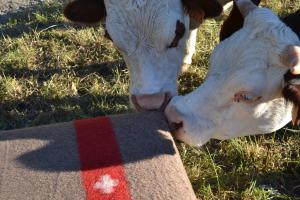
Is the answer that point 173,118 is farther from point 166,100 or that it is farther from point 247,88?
point 247,88

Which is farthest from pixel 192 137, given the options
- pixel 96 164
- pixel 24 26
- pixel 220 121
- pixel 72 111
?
pixel 24 26

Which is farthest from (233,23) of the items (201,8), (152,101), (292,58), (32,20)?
(32,20)

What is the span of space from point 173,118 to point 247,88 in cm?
44

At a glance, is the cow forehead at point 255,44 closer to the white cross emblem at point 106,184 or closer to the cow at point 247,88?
the cow at point 247,88

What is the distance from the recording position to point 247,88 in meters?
2.54

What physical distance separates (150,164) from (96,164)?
0.25m

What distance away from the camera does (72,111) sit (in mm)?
4059

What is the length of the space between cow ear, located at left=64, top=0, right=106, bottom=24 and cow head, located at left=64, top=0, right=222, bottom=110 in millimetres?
312

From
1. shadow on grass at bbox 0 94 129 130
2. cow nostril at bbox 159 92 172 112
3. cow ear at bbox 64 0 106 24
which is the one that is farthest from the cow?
shadow on grass at bbox 0 94 129 130

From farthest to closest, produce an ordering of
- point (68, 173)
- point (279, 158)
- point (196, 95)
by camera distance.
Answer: point (279, 158) < point (196, 95) < point (68, 173)

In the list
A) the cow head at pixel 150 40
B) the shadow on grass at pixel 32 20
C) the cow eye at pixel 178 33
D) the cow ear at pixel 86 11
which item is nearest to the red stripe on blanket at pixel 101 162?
the cow head at pixel 150 40

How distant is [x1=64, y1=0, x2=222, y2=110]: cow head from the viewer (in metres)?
3.12

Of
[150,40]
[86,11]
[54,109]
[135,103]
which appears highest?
[150,40]

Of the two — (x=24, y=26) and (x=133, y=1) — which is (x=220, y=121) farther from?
(x=24, y=26)
